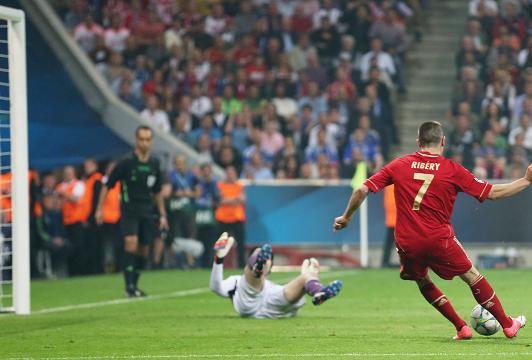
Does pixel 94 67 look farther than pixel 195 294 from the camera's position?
Yes

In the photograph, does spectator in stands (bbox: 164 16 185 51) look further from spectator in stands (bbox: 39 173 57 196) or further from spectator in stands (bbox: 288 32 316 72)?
spectator in stands (bbox: 39 173 57 196)

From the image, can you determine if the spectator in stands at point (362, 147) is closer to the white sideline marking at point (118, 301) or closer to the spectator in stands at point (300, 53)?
the spectator in stands at point (300, 53)

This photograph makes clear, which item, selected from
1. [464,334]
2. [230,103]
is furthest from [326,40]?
[464,334]

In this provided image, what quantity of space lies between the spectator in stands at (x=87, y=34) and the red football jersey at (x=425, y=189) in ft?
64.9

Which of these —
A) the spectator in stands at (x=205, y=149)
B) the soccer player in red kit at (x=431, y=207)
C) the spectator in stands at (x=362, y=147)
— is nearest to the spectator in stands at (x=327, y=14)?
the spectator in stands at (x=362, y=147)

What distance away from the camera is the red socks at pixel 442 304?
10945mm

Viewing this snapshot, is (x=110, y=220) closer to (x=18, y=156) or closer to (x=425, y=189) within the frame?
(x=18, y=156)

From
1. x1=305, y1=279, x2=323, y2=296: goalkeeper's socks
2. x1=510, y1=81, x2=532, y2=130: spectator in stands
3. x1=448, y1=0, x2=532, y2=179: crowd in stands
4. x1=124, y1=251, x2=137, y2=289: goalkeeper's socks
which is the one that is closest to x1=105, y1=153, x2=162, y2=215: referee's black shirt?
x1=124, y1=251, x2=137, y2=289: goalkeeper's socks

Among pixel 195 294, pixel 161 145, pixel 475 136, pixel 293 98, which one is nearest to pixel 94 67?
pixel 161 145

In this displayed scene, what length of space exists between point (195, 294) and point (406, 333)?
6804 mm

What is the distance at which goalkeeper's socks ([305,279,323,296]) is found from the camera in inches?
495

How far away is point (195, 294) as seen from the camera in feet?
59.6

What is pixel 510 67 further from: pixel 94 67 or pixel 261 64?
pixel 94 67

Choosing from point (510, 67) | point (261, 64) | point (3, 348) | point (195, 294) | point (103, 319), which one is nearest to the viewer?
point (3, 348)
